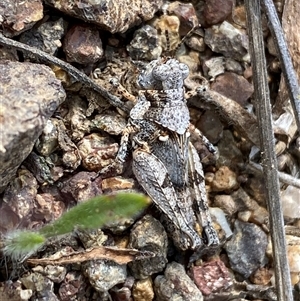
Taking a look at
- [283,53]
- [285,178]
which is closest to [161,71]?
[283,53]

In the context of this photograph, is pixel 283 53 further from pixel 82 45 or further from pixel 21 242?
pixel 21 242

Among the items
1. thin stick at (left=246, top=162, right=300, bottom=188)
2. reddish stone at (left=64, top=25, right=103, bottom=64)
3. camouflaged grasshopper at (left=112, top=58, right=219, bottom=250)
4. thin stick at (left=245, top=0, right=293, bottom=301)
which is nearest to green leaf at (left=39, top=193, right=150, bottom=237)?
camouflaged grasshopper at (left=112, top=58, right=219, bottom=250)

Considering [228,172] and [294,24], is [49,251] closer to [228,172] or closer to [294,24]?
[228,172]

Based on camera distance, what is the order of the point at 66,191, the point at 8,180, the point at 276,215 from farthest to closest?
the point at 276,215 → the point at 66,191 → the point at 8,180

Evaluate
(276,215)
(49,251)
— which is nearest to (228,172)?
(276,215)

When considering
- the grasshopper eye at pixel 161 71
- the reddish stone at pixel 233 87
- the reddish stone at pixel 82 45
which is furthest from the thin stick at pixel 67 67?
the reddish stone at pixel 233 87

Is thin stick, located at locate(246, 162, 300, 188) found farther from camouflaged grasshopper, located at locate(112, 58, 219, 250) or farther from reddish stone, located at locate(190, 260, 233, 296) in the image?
reddish stone, located at locate(190, 260, 233, 296)
